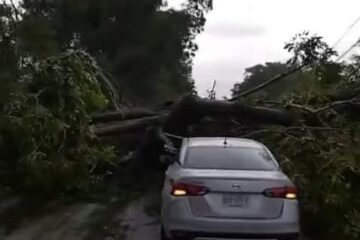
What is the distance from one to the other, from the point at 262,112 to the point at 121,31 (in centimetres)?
2541

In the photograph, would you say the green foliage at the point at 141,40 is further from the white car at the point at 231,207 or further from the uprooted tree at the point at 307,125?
the white car at the point at 231,207

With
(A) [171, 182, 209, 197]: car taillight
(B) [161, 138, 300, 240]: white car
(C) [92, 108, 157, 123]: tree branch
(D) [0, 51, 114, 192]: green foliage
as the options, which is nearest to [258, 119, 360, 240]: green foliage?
(B) [161, 138, 300, 240]: white car

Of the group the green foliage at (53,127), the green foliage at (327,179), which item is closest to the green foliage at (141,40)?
the green foliage at (53,127)

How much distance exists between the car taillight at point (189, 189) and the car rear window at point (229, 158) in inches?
25.5

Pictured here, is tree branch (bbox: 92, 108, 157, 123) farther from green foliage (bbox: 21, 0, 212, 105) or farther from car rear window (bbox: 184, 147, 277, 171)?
green foliage (bbox: 21, 0, 212, 105)

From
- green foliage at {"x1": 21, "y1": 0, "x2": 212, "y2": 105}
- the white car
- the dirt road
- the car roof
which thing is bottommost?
the dirt road

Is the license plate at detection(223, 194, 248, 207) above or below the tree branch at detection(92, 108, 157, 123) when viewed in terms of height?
below

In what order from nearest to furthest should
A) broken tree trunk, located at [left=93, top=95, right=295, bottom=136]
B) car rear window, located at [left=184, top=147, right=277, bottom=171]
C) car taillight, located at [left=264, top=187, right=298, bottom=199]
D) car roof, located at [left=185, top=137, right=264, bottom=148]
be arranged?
1. car taillight, located at [left=264, top=187, right=298, bottom=199]
2. car rear window, located at [left=184, top=147, right=277, bottom=171]
3. car roof, located at [left=185, top=137, right=264, bottom=148]
4. broken tree trunk, located at [left=93, top=95, right=295, bottom=136]

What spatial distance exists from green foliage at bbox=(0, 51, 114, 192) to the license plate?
4569 millimetres

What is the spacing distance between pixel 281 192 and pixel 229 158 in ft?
3.65

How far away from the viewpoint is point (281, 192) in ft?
26.6

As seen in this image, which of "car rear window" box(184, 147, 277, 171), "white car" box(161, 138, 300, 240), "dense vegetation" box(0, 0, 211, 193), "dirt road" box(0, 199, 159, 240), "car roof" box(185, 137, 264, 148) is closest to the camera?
"white car" box(161, 138, 300, 240)

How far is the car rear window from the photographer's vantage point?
8.82 meters

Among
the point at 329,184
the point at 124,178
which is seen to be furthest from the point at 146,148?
the point at 329,184
